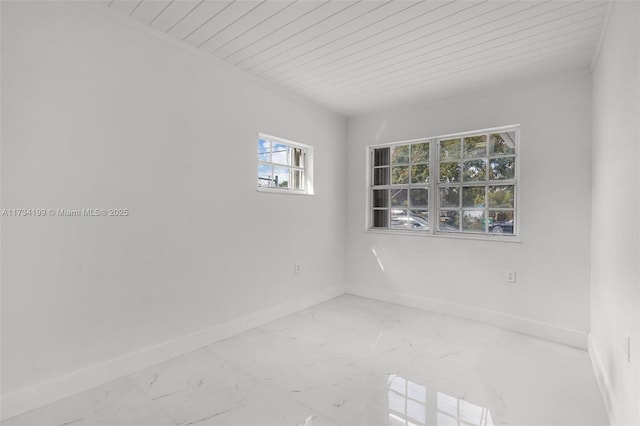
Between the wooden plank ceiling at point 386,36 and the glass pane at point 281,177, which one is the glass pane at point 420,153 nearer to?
the wooden plank ceiling at point 386,36

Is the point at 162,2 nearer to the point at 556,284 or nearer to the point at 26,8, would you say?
the point at 26,8

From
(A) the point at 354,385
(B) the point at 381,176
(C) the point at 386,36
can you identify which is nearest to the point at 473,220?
(B) the point at 381,176

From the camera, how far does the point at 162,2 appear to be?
2.19 meters

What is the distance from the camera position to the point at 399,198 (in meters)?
4.42

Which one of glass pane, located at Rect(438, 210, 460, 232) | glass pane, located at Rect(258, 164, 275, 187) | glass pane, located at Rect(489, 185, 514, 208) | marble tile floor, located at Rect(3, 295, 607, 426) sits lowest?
marble tile floor, located at Rect(3, 295, 607, 426)

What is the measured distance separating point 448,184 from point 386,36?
2.04 meters

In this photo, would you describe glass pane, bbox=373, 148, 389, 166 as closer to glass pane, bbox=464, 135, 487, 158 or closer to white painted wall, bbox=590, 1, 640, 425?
glass pane, bbox=464, 135, 487, 158

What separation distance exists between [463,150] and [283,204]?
2.22m

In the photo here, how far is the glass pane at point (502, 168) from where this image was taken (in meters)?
3.51

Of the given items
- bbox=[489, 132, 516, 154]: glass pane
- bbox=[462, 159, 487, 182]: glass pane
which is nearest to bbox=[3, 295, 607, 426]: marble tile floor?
bbox=[462, 159, 487, 182]: glass pane

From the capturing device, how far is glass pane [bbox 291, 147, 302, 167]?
4.10 meters

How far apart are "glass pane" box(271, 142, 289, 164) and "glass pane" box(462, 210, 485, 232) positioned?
2232mm

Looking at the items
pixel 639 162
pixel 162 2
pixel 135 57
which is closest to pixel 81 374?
pixel 135 57

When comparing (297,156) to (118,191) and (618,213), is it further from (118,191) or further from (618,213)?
(618,213)
